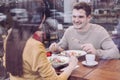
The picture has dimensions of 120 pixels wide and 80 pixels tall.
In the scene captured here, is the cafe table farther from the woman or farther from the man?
the man

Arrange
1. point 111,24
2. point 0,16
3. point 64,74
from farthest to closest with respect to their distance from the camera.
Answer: point 111,24 → point 0,16 → point 64,74

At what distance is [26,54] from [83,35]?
105 cm

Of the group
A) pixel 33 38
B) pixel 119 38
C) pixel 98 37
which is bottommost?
pixel 119 38

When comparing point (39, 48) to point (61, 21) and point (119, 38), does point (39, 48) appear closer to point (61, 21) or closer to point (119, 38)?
point (119, 38)

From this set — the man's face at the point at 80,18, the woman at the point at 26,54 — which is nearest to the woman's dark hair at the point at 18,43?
the woman at the point at 26,54

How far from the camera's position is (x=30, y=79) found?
1.34 meters

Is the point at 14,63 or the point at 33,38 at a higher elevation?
the point at 33,38

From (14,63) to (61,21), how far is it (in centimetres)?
268

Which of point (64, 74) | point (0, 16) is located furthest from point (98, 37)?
point (0, 16)

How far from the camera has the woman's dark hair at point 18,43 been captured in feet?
4.16

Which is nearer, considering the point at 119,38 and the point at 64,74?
the point at 64,74

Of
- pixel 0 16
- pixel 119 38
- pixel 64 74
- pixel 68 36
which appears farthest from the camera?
pixel 119 38

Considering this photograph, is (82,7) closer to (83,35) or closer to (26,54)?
(83,35)

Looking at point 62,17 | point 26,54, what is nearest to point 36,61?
point 26,54
